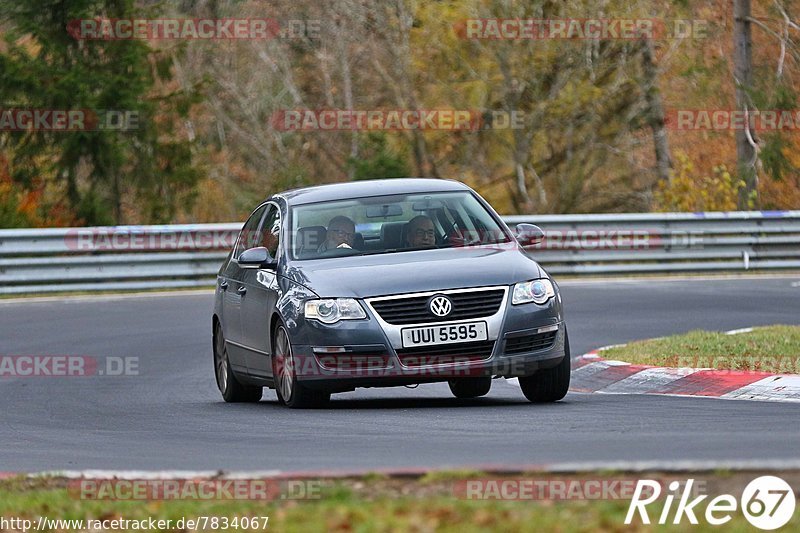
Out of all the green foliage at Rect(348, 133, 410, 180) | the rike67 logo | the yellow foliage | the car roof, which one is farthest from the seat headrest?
the green foliage at Rect(348, 133, 410, 180)

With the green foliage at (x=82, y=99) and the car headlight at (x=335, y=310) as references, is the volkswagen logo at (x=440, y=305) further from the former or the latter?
the green foliage at (x=82, y=99)

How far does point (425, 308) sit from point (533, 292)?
0.78m

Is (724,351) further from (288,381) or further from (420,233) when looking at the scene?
(288,381)

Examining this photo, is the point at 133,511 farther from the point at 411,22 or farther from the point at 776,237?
the point at 411,22

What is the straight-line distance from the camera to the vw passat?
10531 mm

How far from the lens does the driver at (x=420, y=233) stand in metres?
11.6

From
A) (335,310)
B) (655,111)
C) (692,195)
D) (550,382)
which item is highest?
(655,111)

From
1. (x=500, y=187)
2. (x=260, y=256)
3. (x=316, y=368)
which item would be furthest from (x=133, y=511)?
(x=500, y=187)

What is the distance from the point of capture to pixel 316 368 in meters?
10.8

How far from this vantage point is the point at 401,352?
1051cm

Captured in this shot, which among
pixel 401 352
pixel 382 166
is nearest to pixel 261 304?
pixel 401 352

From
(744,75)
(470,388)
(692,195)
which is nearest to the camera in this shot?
(470,388)

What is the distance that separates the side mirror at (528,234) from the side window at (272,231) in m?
1.77

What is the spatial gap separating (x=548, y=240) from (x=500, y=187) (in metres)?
17.3
